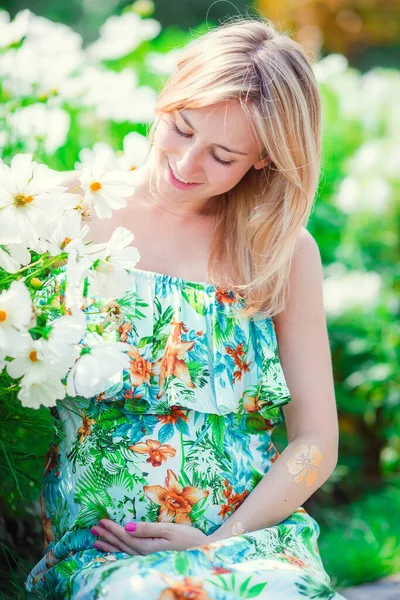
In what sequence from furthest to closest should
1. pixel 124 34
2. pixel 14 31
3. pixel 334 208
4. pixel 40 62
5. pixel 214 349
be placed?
pixel 334 208 → pixel 124 34 → pixel 40 62 → pixel 14 31 → pixel 214 349

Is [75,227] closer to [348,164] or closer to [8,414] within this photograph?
[8,414]

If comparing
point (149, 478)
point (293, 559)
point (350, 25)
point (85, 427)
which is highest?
point (350, 25)

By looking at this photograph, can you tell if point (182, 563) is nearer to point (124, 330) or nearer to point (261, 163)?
point (124, 330)

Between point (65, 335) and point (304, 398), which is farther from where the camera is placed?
point (304, 398)

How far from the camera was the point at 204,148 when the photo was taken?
70.4 inches

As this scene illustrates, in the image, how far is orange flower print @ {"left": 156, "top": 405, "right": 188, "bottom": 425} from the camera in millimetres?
1745

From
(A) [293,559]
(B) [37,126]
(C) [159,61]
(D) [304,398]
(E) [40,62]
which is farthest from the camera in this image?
(C) [159,61]

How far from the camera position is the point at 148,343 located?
1771 millimetres

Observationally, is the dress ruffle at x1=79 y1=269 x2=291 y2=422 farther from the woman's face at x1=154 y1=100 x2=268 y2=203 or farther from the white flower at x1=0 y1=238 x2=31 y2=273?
the white flower at x1=0 y1=238 x2=31 y2=273

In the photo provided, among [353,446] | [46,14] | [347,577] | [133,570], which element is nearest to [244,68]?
[133,570]

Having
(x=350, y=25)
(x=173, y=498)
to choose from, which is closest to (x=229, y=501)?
(x=173, y=498)

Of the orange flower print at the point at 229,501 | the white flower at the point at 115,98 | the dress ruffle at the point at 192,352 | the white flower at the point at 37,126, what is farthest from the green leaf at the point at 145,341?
the white flower at the point at 115,98

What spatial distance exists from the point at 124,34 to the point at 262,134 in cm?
151

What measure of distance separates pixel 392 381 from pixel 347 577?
2.73ft
